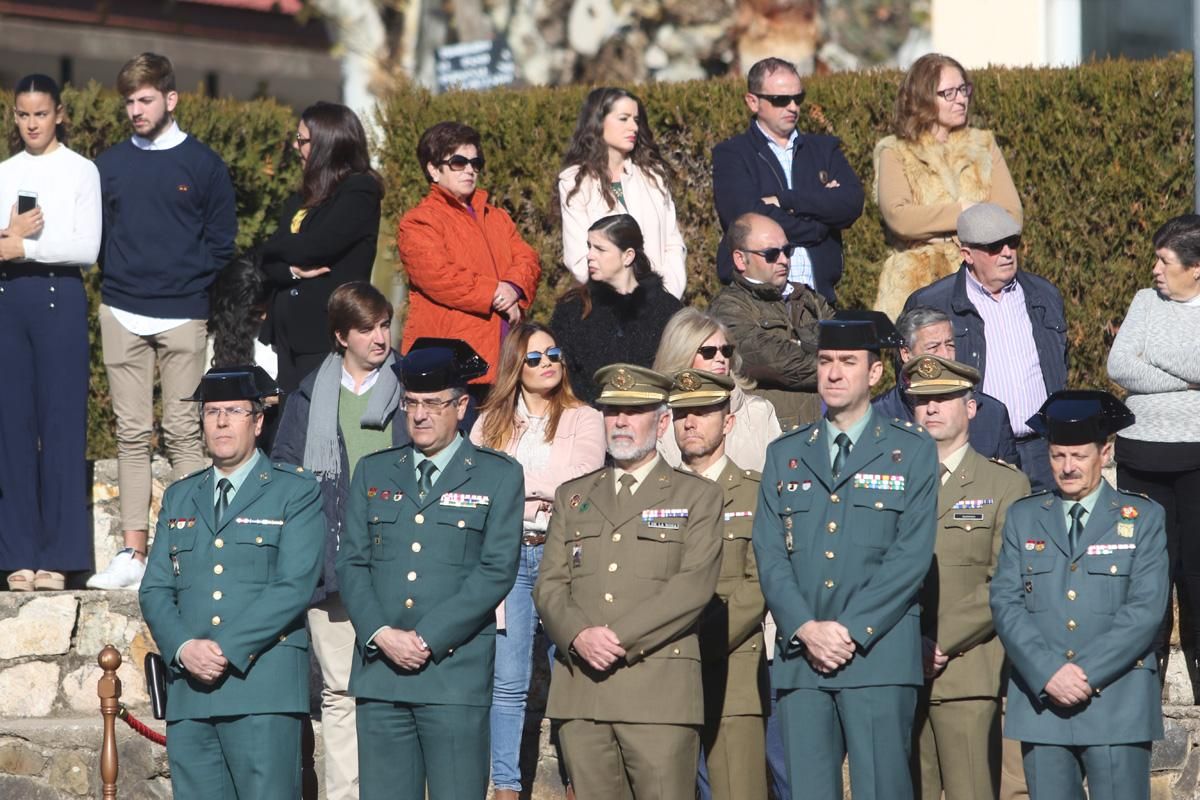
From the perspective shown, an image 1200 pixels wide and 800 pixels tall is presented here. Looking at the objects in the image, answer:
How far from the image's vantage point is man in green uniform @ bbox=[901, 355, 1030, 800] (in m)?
8.06

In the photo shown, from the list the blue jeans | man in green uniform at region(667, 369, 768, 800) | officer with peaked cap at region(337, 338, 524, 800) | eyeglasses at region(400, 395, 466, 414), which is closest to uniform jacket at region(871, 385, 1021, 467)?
man in green uniform at region(667, 369, 768, 800)

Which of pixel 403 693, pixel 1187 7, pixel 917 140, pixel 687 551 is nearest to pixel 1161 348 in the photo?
pixel 917 140

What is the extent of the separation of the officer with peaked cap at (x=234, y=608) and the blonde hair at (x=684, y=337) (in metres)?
1.47

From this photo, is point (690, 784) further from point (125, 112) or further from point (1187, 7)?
point (1187, 7)

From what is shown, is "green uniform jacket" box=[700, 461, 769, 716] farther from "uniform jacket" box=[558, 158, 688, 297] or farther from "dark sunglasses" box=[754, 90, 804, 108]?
"dark sunglasses" box=[754, 90, 804, 108]

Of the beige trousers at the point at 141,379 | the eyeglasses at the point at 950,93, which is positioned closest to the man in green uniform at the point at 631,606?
the eyeglasses at the point at 950,93

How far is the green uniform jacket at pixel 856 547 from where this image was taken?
24.5 feet

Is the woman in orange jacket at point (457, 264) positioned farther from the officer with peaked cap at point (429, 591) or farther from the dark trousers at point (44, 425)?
the officer with peaked cap at point (429, 591)

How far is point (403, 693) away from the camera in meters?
7.76

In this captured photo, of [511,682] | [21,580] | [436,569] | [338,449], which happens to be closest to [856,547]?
[436,569]

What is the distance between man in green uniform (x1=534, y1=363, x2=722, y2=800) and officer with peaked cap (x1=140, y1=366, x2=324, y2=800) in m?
0.91

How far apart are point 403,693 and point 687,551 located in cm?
110

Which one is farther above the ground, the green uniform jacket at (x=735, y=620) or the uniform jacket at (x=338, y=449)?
the uniform jacket at (x=338, y=449)

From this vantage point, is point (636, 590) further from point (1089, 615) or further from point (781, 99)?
point (781, 99)
